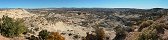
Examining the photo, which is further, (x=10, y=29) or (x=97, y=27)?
(x=97, y=27)

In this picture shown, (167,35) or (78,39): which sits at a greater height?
(167,35)

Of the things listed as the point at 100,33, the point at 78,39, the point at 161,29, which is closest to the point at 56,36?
the point at 100,33

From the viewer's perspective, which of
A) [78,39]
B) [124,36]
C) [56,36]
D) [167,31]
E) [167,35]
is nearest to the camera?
[167,35]

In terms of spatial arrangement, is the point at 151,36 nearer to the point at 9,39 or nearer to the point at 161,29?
the point at 161,29

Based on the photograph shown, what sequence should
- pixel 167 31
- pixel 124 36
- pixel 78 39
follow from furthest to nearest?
1. pixel 78 39
2. pixel 124 36
3. pixel 167 31

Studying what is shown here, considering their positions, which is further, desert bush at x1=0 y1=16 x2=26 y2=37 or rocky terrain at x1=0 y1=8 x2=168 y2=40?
desert bush at x1=0 y1=16 x2=26 y2=37

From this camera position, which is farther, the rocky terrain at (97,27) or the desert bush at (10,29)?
the desert bush at (10,29)

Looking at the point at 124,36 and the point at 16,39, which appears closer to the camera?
the point at 124,36

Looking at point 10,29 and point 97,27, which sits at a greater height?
point 10,29

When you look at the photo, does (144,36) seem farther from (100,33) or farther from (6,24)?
(6,24)

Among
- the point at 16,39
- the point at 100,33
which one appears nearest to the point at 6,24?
the point at 16,39
